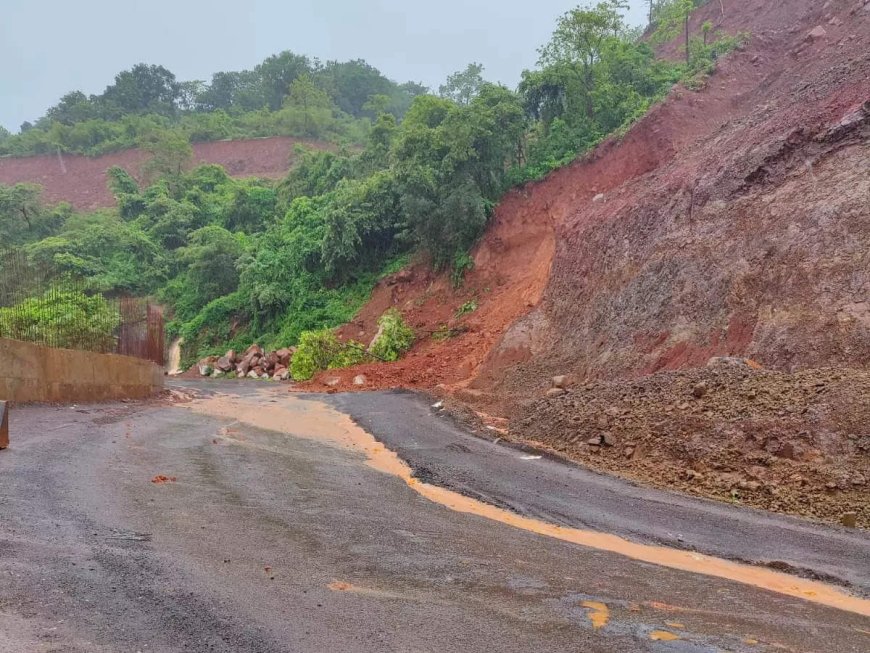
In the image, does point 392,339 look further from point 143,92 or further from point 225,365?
point 143,92

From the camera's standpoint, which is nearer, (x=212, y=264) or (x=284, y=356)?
(x=284, y=356)

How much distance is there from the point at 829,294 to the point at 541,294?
12.2 meters

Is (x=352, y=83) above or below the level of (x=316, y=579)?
above

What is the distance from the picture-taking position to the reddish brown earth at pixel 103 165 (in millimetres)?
74500

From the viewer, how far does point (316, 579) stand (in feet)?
14.2

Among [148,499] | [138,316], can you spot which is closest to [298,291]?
[138,316]

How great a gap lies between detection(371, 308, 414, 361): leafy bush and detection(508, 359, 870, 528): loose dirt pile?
15.3 meters

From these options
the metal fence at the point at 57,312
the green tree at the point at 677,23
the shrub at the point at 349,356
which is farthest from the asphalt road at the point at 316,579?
the green tree at the point at 677,23

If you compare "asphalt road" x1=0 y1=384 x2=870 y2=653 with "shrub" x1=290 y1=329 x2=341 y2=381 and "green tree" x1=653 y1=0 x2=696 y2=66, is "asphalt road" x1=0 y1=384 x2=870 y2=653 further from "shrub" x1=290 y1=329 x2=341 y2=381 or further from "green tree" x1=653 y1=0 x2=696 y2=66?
"green tree" x1=653 y1=0 x2=696 y2=66

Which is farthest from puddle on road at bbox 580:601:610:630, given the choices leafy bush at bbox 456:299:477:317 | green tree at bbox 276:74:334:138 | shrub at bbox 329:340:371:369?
green tree at bbox 276:74:334:138

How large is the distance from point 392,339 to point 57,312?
1460 cm

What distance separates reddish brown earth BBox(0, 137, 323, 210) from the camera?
7450 cm

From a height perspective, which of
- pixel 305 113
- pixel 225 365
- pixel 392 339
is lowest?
pixel 225 365

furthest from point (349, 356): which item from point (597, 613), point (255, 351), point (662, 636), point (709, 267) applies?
point (662, 636)
